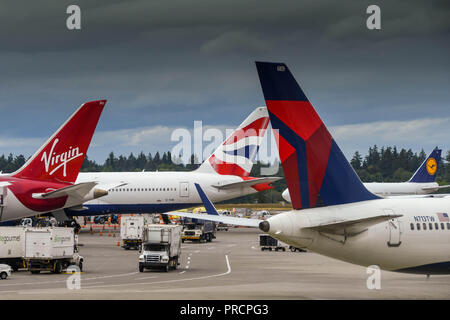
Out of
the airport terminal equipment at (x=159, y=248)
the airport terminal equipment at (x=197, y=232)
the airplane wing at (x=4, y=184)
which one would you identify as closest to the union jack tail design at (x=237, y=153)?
the airport terminal equipment at (x=197, y=232)

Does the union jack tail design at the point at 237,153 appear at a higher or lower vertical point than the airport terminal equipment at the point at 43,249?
higher

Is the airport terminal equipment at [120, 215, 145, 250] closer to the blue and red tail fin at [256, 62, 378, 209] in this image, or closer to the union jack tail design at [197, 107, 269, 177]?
the union jack tail design at [197, 107, 269, 177]

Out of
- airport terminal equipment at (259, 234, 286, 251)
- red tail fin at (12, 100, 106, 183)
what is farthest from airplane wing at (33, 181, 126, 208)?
airport terminal equipment at (259, 234, 286, 251)

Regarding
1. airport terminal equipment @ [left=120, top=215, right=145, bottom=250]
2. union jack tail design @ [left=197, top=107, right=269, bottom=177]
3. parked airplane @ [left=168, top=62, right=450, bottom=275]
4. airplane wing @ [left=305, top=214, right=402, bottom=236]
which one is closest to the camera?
airplane wing @ [left=305, top=214, right=402, bottom=236]

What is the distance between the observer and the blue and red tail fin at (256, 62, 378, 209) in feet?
81.1

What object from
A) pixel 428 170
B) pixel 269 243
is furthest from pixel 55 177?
pixel 428 170

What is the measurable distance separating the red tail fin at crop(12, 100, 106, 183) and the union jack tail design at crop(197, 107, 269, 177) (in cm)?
3787

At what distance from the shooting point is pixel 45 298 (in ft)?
100

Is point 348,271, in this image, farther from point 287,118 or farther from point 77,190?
point 287,118

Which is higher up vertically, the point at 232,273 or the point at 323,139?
the point at 323,139

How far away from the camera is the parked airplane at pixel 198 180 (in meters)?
80.4

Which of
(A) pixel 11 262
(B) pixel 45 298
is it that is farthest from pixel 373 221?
(A) pixel 11 262

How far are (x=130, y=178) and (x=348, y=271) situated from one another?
4409 cm

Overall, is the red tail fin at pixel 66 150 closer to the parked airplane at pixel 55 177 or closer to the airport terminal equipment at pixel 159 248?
the parked airplane at pixel 55 177
